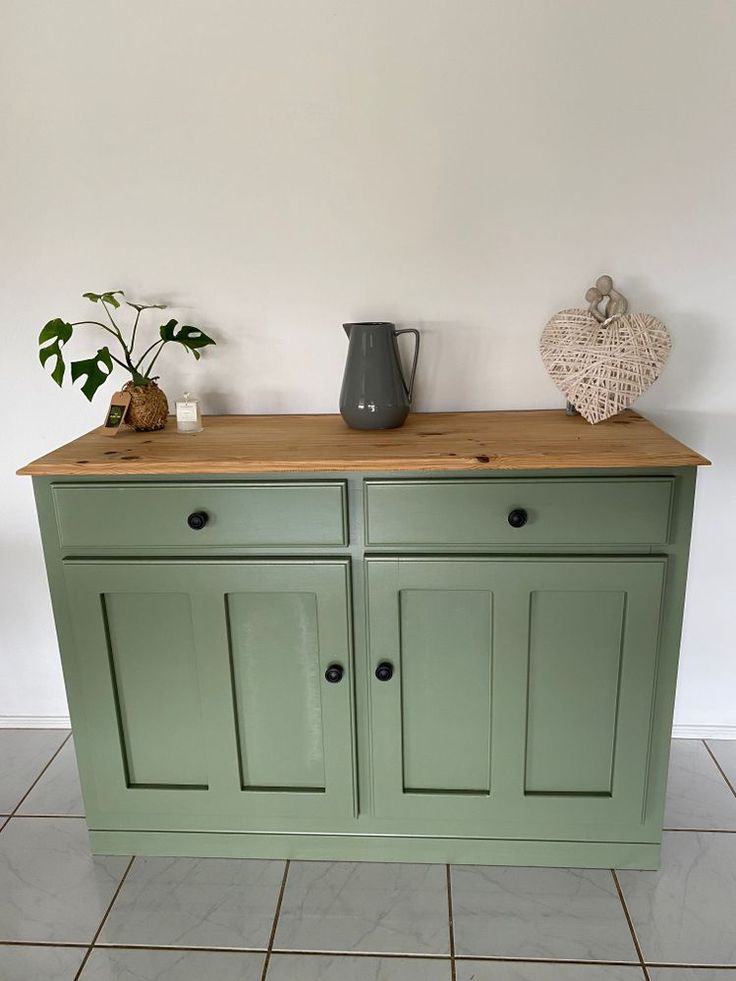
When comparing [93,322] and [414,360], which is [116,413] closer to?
[93,322]

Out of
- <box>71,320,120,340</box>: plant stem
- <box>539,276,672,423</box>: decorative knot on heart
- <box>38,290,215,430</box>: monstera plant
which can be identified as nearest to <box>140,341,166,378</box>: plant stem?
<box>38,290,215,430</box>: monstera plant

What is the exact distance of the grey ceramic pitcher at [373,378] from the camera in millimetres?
1625

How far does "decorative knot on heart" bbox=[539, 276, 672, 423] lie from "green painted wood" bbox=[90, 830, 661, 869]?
0.96 metres

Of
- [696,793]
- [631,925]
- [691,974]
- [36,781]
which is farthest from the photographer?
[36,781]

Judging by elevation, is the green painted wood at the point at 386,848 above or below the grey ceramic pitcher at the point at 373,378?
below

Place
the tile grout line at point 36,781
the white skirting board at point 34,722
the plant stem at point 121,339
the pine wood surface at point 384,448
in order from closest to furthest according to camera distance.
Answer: the pine wood surface at point 384,448, the plant stem at point 121,339, the tile grout line at point 36,781, the white skirting board at point 34,722

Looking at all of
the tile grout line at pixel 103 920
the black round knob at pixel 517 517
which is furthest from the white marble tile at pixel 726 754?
the tile grout line at pixel 103 920

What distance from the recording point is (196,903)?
1.62m

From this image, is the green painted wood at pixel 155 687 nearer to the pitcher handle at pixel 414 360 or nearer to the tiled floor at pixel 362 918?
the tiled floor at pixel 362 918

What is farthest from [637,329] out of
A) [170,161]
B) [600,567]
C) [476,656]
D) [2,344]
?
[2,344]

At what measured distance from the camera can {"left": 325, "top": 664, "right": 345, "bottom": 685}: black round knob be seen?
1559 mm

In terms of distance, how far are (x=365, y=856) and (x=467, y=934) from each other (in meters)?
0.29

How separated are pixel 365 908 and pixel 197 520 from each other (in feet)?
2.97

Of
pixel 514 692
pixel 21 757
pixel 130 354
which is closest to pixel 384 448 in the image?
pixel 514 692
